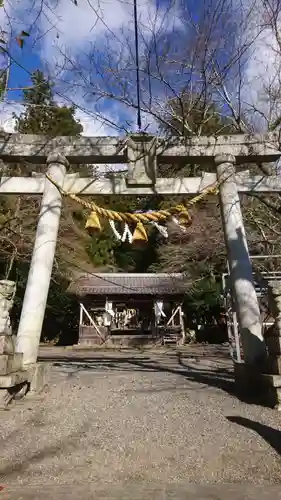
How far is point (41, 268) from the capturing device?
7.17 m

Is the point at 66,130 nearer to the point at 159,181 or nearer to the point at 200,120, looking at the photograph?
the point at 200,120

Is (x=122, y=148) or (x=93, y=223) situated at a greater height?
(x=122, y=148)

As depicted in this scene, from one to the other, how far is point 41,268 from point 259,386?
169 inches

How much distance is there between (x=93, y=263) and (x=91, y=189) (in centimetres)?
1991

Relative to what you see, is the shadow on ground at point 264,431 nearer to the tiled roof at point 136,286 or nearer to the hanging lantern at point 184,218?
the hanging lantern at point 184,218

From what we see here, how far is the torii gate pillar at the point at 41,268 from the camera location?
22.0 feet

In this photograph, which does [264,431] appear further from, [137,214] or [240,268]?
[137,214]

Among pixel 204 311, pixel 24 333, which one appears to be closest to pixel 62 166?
pixel 24 333

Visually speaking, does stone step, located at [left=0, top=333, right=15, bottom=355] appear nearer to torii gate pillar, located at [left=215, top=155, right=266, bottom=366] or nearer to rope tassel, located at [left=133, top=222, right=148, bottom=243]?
rope tassel, located at [left=133, top=222, right=148, bottom=243]

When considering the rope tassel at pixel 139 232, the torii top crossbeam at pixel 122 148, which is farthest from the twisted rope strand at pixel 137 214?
the torii top crossbeam at pixel 122 148

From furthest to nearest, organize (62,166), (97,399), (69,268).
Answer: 1. (69,268)
2. (62,166)
3. (97,399)

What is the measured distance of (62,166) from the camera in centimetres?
794

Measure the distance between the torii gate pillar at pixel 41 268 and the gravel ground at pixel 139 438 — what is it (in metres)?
0.96

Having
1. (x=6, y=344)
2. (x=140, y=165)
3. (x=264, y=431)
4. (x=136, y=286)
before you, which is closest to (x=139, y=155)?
(x=140, y=165)
